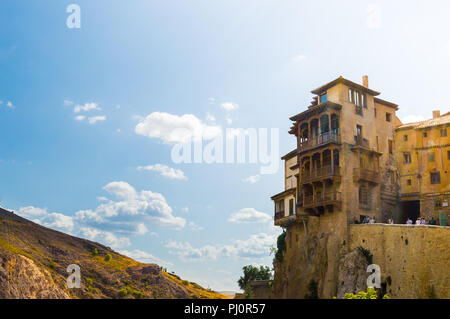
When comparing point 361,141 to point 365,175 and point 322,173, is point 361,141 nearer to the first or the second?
point 365,175

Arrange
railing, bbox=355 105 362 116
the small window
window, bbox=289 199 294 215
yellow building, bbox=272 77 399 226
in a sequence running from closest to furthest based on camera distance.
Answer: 1. yellow building, bbox=272 77 399 226
2. railing, bbox=355 105 362 116
3. the small window
4. window, bbox=289 199 294 215

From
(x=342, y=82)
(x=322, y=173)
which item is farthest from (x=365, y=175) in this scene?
(x=342, y=82)

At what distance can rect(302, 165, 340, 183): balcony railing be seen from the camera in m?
48.2

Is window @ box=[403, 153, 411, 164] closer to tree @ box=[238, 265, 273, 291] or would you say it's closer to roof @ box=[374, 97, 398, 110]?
roof @ box=[374, 97, 398, 110]

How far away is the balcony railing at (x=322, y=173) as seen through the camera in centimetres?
4816

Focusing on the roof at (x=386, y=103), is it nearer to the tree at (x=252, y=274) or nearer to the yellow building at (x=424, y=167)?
the yellow building at (x=424, y=167)

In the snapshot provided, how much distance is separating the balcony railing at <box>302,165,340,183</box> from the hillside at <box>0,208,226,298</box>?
4100 centimetres

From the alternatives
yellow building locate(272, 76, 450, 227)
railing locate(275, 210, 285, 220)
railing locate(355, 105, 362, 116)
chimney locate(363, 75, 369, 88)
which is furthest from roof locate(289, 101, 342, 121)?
railing locate(275, 210, 285, 220)

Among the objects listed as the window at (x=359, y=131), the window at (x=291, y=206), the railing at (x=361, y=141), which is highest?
the window at (x=359, y=131)

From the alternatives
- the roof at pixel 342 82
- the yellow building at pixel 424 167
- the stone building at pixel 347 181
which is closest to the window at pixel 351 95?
the stone building at pixel 347 181

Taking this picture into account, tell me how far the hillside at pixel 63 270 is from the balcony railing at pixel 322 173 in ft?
135

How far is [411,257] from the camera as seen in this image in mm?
37844
